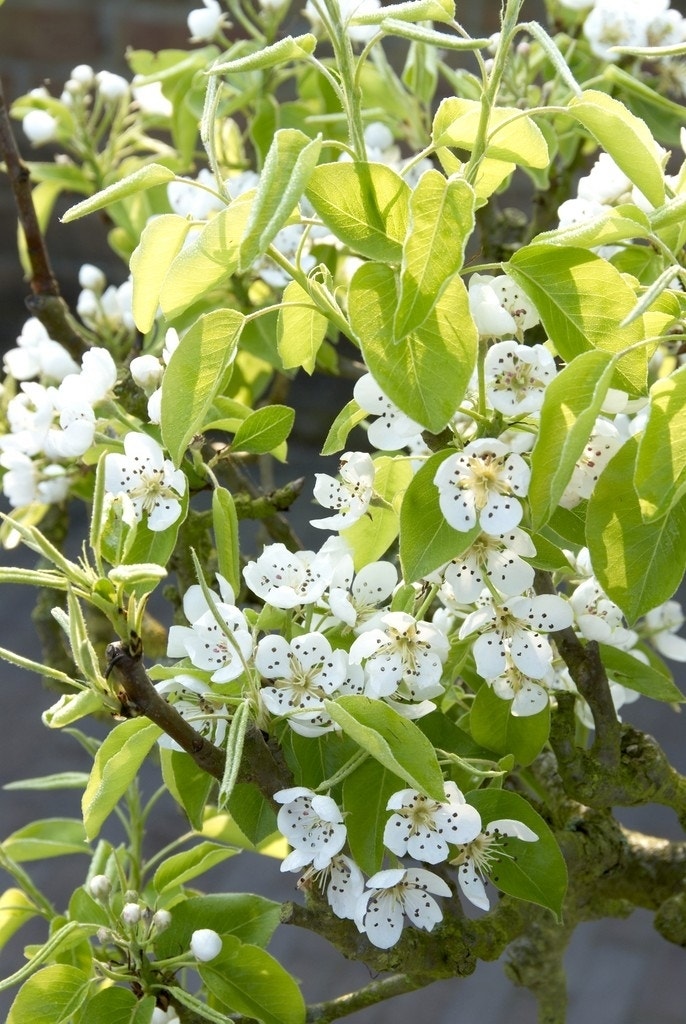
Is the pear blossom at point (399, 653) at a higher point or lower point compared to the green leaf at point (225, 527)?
lower

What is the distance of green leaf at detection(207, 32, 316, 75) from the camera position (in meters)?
0.33

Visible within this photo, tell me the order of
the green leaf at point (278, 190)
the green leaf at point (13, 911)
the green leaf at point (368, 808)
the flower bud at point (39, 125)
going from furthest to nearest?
the flower bud at point (39, 125) < the green leaf at point (13, 911) < the green leaf at point (368, 808) < the green leaf at point (278, 190)

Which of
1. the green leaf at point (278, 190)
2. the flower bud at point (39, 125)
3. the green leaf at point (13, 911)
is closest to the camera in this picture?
the green leaf at point (278, 190)

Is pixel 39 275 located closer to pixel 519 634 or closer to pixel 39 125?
pixel 39 125

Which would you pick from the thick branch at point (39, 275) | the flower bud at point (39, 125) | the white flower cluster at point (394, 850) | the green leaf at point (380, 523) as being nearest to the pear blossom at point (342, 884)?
the white flower cluster at point (394, 850)

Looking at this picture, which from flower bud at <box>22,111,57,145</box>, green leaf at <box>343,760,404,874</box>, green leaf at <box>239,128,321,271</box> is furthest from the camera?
flower bud at <box>22,111,57,145</box>

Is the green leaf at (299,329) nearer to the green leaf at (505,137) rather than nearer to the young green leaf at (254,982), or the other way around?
the green leaf at (505,137)

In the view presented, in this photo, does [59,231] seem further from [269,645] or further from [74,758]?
[269,645]

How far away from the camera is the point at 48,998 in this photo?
42 cm

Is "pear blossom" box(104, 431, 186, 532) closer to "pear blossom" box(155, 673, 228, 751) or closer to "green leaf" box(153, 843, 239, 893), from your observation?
"pear blossom" box(155, 673, 228, 751)

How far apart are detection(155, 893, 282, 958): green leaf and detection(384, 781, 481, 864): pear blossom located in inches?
3.9

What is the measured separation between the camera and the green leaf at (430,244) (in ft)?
1.00

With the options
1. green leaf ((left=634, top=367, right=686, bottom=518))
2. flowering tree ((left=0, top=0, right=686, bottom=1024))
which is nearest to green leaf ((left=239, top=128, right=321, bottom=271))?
flowering tree ((left=0, top=0, right=686, bottom=1024))

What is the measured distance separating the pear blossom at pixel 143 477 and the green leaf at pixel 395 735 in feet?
0.30
